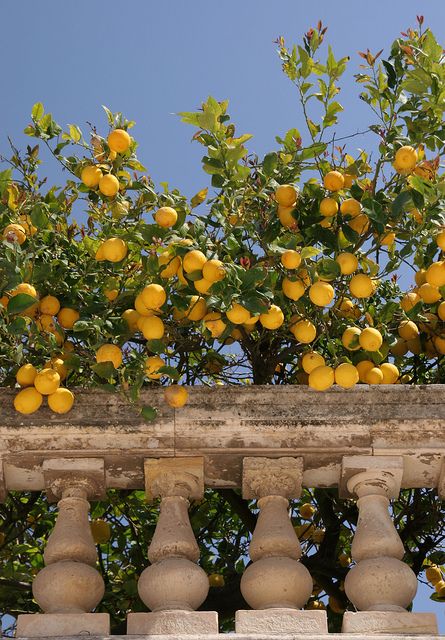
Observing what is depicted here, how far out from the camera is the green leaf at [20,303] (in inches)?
181

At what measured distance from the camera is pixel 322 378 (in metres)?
4.64

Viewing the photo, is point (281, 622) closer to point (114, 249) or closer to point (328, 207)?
point (114, 249)

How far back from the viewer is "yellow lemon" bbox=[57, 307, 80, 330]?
Answer: 5086mm

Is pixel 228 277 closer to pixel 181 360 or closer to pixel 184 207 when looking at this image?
pixel 184 207

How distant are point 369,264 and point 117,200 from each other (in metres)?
1.15

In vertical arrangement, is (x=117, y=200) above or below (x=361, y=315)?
above

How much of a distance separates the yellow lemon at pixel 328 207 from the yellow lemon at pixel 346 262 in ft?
0.73

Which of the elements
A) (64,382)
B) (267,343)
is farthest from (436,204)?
(64,382)

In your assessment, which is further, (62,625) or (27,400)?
(27,400)

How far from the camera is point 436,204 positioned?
4.85 metres

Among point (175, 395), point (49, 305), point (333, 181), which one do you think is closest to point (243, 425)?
point (175, 395)

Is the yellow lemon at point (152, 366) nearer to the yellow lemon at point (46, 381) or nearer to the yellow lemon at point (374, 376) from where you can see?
the yellow lemon at point (46, 381)

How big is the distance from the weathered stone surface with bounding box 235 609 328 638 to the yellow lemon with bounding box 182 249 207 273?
1.37 metres

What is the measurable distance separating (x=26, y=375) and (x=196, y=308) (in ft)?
2.52
